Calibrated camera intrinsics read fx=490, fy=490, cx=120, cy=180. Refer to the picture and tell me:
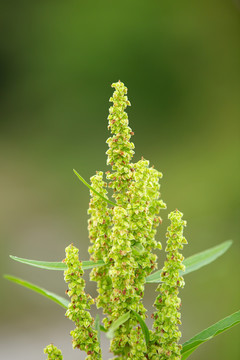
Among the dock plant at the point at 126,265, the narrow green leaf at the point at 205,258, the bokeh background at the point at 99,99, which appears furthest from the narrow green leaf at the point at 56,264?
the bokeh background at the point at 99,99

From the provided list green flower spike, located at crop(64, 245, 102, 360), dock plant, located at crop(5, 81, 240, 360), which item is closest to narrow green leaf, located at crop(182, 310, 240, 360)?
dock plant, located at crop(5, 81, 240, 360)

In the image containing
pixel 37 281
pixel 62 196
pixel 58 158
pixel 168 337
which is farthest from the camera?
pixel 58 158

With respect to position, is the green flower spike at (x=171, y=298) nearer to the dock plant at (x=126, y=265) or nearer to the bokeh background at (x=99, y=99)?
the dock plant at (x=126, y=265)

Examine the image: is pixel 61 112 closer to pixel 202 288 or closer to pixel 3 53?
pixel 3 53

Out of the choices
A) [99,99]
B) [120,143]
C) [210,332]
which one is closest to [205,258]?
[210,332]

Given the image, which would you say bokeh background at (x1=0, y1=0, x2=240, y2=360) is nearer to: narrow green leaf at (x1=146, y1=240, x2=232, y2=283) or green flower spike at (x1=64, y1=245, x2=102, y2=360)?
narrow green leaf at (x1=146, y1=240, x2=232, y2=283)

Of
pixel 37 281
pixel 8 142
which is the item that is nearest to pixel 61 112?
pixel 8 142
